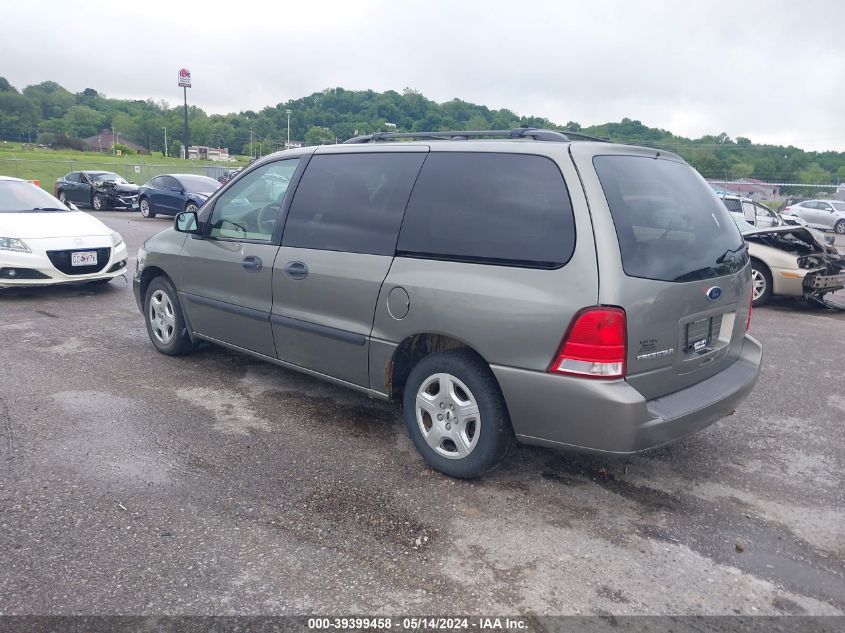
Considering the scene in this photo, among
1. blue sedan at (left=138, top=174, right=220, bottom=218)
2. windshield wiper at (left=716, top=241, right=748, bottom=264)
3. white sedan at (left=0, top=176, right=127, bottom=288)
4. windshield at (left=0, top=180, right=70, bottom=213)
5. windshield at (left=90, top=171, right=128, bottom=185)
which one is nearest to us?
windshield wiper at (left=716, top=241, right=748, bottom=264)

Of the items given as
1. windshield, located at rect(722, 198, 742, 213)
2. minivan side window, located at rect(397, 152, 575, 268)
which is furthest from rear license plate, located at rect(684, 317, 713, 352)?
windshield, located at rect(722, 198, 742, 213)

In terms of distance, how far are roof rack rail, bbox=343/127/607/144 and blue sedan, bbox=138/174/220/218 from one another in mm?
15443

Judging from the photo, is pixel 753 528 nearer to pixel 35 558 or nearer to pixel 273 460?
pixel 273 460

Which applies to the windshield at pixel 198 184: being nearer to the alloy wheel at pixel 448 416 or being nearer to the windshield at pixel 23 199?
the windshield at pixel 23 199

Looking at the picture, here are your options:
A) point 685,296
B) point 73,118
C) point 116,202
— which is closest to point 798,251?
point 685,296

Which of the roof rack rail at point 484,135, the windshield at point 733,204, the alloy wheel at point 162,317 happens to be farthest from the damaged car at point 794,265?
the alloy wheel at point 162,317

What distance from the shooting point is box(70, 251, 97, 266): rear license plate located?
7.84 metres

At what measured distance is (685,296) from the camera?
10.5 ft

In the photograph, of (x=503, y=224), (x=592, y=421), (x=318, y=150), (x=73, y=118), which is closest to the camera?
(x=592, y=421)

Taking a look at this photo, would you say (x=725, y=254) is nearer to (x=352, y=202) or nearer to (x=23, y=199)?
(x=352, y=202)

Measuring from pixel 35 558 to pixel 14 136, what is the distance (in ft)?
309

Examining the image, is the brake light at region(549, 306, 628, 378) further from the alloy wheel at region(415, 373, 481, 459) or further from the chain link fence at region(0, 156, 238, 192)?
the chain link fence at region(0, 156, 238, 192)

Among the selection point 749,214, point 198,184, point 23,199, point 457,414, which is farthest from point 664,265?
point 198,184

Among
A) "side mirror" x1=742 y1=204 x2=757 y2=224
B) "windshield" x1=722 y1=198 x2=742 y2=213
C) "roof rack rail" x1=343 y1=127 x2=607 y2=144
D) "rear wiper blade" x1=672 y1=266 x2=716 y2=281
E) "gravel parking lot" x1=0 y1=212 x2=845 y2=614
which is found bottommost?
"gravel parking lot" x1=0 y1=212 x2=845 y2=614
